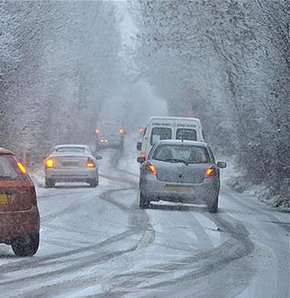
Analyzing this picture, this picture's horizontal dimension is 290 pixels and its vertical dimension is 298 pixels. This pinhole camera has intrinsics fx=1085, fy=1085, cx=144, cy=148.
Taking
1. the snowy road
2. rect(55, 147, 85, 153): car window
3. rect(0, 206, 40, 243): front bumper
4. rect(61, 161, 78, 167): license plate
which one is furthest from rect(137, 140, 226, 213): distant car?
rect(55, 147, 85, 153): car window

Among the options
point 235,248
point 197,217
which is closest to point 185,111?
point 197,217

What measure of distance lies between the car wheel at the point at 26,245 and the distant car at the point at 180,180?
29.0 ft

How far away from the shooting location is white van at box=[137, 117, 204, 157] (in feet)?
100

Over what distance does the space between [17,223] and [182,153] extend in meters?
10.2

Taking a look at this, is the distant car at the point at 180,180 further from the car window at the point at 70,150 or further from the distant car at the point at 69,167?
the car window at the point at 70,150

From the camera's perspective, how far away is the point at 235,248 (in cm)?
1539

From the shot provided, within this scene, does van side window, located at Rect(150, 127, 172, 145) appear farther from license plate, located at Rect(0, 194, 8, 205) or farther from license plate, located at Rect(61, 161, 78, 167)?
license plate, located at Rect(0, 194, 8, 205)

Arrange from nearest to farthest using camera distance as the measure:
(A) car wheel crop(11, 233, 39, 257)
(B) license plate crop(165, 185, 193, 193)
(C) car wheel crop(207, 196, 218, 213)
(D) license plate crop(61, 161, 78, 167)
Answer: (A) car wheel crop(11, 233, 39, 257) → (B) license plate crop(165, 185, 193, 193) → (C) car wheel crop(207, 196, 218, 213) → (D) license plate crop(61, 161, 78, 167)

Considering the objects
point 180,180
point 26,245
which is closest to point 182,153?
point 180,180

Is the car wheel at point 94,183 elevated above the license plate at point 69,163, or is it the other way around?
the license plate at point 69,163

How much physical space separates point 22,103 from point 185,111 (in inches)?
1093

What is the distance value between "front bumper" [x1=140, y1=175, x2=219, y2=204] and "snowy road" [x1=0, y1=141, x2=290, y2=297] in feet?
1.02

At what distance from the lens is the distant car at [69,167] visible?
31.5 metres

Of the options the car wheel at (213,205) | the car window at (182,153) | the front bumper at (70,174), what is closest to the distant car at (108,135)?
the front bumper at (70,174)
